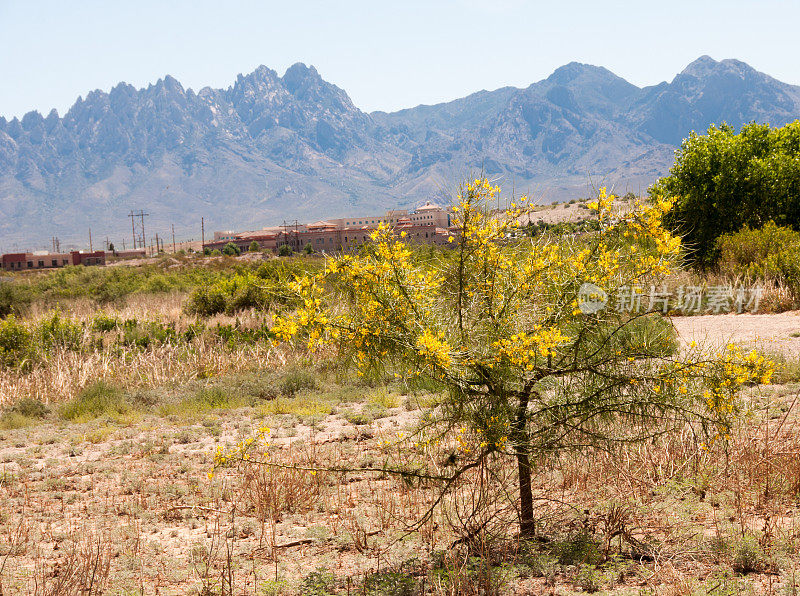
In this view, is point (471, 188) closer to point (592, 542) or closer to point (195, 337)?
point (592, 542)

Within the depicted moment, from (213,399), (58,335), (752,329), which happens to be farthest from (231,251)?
(752,329)

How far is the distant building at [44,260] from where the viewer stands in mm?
89188

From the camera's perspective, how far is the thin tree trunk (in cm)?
414

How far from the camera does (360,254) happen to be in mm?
4504

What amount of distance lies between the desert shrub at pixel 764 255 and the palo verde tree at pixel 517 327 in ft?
41.2

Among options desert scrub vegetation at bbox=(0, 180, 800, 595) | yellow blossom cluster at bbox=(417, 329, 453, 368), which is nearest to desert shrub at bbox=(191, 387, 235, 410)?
desert scrub vegetation at bbox=(0, 180, 800, 595)

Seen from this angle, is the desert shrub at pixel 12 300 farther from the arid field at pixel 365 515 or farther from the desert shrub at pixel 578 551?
the desert shrub at pixel 578 551

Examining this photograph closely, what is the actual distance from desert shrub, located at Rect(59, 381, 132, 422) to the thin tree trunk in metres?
6.96

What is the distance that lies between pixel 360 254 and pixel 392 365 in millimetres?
813

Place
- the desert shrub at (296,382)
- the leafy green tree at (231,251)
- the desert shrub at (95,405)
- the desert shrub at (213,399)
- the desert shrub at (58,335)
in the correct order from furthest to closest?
the leafy green tree at (231,251)
the desert shrub at (58,335)
the desert shrub at (296,382)
the desert shrub at (213,399)
the desert shrub at (95,405)

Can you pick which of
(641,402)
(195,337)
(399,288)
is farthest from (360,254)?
(195,337)

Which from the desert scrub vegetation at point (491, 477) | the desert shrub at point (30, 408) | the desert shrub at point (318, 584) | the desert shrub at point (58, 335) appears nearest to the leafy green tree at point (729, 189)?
the desert scrub vegetation at point (491, 477)

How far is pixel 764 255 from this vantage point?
16.0 m

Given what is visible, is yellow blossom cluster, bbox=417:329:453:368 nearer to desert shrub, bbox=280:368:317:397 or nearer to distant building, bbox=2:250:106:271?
desert shrub, bbox=280:368:317:397
